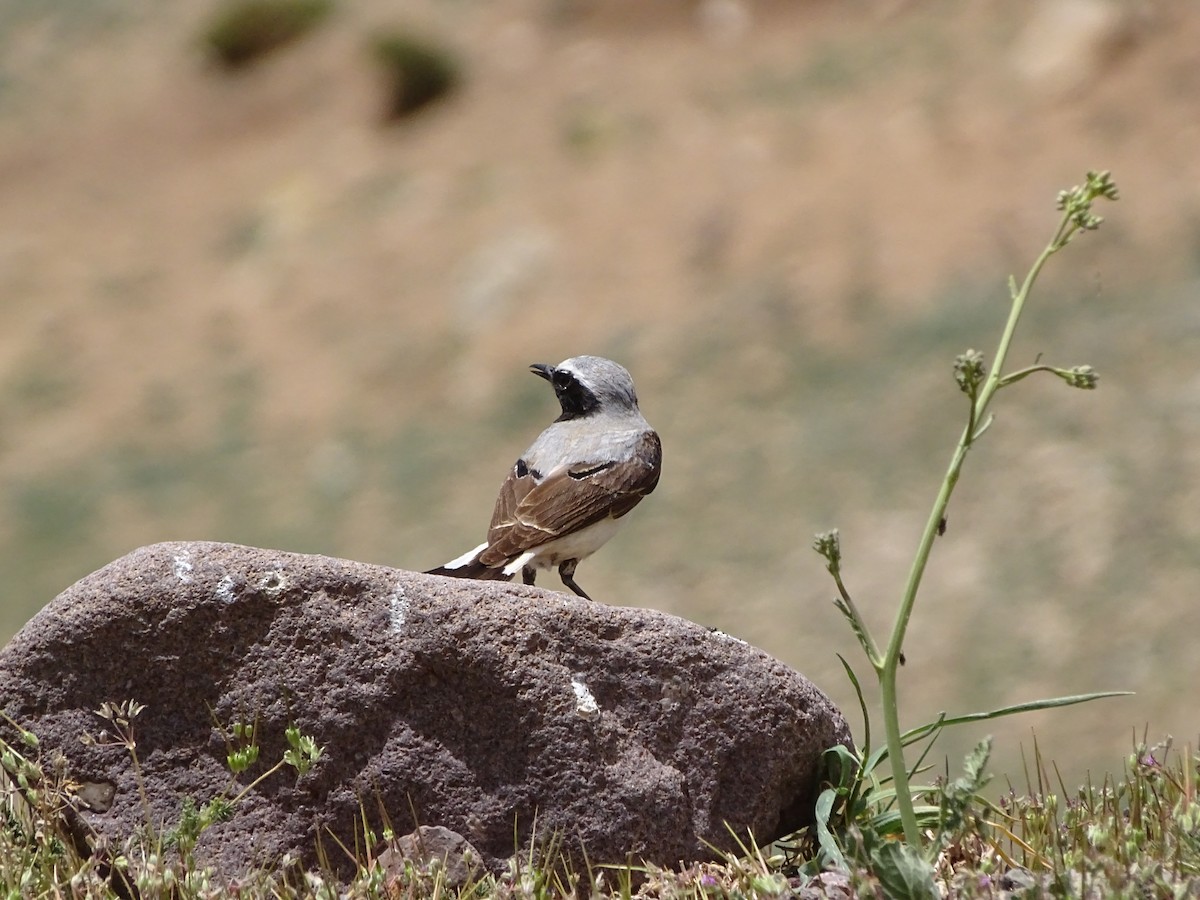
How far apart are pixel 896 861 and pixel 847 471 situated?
62.4ft

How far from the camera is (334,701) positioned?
4.71 m

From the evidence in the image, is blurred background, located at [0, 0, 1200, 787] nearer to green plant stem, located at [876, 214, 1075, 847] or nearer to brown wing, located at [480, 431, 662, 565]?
brown wing, located at [480, 431, 662, 565]

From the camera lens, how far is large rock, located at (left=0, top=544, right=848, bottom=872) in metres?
4.70

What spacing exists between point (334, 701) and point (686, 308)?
2291 cm

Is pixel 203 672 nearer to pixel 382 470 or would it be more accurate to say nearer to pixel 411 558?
pixel 411 558

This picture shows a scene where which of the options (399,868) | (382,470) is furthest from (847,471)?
(399,868)

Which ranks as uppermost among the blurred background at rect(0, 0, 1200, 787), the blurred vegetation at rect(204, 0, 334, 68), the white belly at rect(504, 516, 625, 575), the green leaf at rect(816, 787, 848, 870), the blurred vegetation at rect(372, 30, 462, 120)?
the blurred vegetation at rect(204, 0, 334, 68)

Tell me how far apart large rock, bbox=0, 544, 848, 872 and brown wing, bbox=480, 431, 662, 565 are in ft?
3.86

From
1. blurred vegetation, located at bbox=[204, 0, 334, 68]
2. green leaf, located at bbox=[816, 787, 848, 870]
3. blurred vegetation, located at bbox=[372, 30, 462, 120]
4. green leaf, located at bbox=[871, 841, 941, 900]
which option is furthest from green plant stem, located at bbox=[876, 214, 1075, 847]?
blurred vegetation, located at bbox=[204, 0, 334, 68]

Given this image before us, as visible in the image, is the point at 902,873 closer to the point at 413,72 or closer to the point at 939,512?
the point at 939,512

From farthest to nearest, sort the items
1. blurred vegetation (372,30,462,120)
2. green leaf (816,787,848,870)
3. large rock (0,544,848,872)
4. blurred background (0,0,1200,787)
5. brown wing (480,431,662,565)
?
blurred vegetation (372,30,462,120)
blurred background (0,0,1200,787)
brown wing (480,431,662,565)
large rock (0,544,848,872)
green leaf (816,787,848,870)

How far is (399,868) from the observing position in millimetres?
4609

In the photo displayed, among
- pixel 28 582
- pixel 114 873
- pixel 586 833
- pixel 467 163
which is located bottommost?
pixel 114 873

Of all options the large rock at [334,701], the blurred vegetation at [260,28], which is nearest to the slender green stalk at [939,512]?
the large rock at [334,701]
